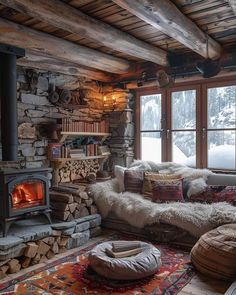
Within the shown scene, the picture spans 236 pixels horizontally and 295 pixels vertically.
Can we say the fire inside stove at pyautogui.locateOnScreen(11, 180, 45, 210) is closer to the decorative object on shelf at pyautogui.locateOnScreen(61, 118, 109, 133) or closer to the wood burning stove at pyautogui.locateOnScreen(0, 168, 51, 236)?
the wood burning stove at pyautogui.locateOnScreen(0, 168, 51, 236)

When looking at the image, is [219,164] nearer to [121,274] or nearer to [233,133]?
[233,133]

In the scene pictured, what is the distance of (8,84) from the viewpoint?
3.39 m

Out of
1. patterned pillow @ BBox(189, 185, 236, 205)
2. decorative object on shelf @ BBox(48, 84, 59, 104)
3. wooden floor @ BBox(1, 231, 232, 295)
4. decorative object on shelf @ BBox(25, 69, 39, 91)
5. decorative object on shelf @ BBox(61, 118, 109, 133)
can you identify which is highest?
decorative object on shelf @ BBox(25, 69, 39, 91)

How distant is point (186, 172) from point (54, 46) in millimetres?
2430

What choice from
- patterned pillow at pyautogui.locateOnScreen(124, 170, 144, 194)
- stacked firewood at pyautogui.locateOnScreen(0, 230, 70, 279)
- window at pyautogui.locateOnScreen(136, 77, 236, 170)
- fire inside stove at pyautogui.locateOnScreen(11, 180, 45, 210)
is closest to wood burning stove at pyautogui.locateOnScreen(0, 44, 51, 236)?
fire inside stove at pyautogui.locateOnScreen(11, 180, 45, 210)

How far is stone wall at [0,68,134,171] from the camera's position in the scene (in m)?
4.05

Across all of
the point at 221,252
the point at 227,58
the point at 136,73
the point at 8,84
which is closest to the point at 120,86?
the point at 136,73

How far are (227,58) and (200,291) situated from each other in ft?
9.59

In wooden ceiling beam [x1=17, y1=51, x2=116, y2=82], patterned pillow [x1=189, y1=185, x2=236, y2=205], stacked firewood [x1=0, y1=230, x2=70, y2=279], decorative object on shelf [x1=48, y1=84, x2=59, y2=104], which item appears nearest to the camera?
stacked firewood [x1=0, y1=230, x2=70, y2=279]

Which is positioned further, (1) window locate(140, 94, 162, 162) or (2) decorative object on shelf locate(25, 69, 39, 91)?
(1) window locate(140, 94, 162, 162)

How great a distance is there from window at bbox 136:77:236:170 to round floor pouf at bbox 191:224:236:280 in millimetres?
1820

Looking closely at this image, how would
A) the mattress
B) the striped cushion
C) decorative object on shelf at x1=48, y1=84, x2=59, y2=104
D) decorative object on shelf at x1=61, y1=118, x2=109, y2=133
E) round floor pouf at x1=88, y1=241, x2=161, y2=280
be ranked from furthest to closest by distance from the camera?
decorative object on shelf at x1=61, y1=118, x2=109, y2=133 < decorative object on shelf at x1=48, y1=84, x2=59, y2=104 < the striped cushion < the mattress < round floor pouf at x1=88, y1=241, x2=161, y2=280

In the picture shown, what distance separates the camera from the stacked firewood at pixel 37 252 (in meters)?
2.91

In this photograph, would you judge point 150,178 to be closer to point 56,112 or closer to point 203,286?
point 56,112
